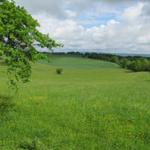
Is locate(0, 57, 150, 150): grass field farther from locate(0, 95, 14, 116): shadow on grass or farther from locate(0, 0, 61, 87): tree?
locate(0, 0, 61, 87): tree

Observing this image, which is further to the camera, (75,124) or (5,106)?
(5,106)

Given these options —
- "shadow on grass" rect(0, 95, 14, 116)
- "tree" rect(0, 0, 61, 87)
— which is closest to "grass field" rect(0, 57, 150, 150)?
"shadow on grass" rect(0, 95, 14, 116)

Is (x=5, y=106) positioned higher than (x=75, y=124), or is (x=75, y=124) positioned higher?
(x=5, y=106)

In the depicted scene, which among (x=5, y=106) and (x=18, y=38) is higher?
(x=18, y=38)

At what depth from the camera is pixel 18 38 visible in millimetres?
26375

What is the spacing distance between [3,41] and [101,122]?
812 centimetres

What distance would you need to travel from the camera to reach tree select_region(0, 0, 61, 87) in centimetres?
2500

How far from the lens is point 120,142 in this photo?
2139cm

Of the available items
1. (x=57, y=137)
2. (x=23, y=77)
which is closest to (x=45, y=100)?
(x=23, y=77)

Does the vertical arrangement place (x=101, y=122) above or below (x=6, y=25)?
below

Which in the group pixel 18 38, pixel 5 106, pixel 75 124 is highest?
pixel 18 38

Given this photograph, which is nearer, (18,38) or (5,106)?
(18,38)

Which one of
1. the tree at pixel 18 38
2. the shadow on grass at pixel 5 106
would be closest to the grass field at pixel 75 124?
the shadow on grass at pixel 5 106

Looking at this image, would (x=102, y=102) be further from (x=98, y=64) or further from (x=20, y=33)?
(x=98, y=64)
